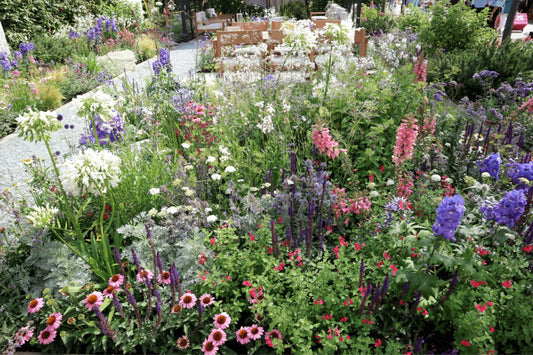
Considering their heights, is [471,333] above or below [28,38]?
below

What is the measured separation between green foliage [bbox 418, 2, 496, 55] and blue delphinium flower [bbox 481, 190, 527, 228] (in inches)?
268

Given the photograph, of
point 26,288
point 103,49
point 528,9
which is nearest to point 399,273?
point 26,288

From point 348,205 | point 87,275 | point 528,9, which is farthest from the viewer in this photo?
point 528,9

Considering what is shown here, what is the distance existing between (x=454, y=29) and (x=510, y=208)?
292 inches

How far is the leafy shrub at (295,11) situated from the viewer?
634 inches

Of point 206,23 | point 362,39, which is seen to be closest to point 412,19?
point 362,39

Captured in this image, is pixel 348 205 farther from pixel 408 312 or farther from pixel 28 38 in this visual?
pixel 28 38

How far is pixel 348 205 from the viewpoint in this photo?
2732 millimetres

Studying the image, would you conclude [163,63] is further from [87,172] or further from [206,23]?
[206,23]

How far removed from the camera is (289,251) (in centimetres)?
234

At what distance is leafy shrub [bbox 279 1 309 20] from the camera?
634 inches

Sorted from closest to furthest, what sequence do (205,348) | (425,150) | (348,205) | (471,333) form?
(471,333) < (205,348) < (348,205) < (425,150)

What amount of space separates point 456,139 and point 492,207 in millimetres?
1862

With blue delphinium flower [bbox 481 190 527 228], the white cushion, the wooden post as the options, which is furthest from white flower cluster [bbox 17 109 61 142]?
the white cushion
